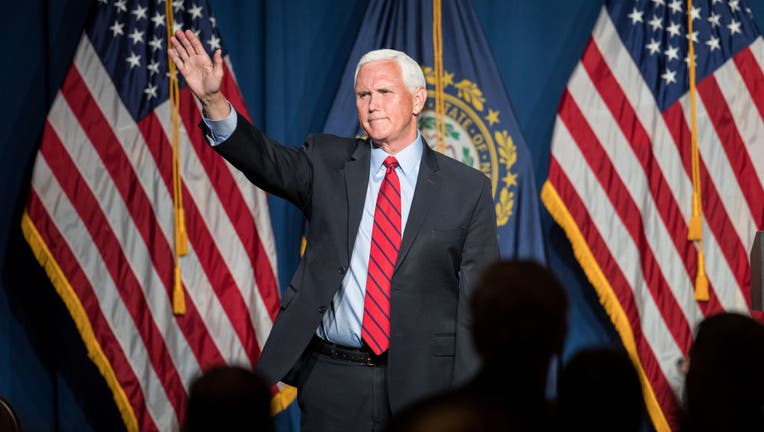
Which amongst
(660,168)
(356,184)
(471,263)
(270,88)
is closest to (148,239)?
Result: (270,88)

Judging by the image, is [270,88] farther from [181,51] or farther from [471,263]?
[471,263]

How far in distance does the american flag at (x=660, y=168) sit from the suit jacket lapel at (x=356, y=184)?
1686mm

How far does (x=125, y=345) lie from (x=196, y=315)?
1.08ft

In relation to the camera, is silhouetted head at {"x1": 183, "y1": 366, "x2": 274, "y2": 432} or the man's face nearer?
silhouetted head at {"x1": 183, "y1": 366, "x2": 274, "y2": 432}

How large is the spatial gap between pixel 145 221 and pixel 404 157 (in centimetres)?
186

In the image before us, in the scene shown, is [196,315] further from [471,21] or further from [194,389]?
[194,389]

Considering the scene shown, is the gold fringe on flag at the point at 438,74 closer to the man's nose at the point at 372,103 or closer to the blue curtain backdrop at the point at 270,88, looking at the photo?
the blue curtain backdrop at the point at 270,88

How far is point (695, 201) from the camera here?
14.4 ft

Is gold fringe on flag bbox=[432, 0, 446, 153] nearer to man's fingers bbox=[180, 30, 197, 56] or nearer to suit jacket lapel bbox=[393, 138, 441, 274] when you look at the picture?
suit jacket lapel bbox=[393, 138, 441, 274]

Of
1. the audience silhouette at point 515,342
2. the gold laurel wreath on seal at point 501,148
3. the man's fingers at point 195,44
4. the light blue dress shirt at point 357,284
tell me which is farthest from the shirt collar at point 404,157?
the audience silhouette at point 515,342

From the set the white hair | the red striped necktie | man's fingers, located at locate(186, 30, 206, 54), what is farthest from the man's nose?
man's fingers, located at locate(186, 30, 206, 54)

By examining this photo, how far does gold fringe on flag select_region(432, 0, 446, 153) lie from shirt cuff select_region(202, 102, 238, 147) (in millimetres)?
1905

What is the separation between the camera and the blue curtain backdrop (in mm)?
4734

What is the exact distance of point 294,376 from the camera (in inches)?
114
